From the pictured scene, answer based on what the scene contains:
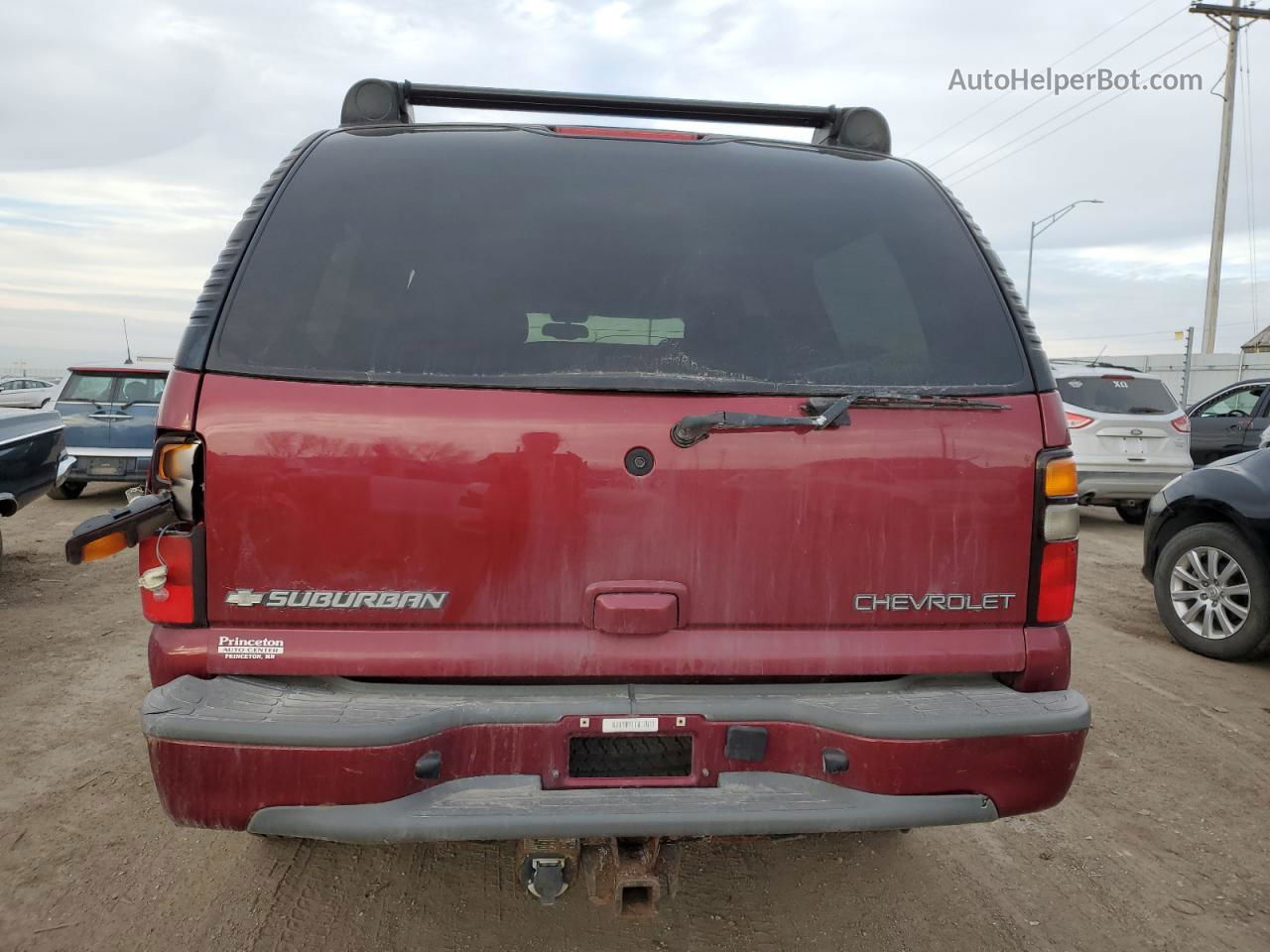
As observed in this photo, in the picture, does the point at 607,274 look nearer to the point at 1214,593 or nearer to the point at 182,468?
the point at 182,468

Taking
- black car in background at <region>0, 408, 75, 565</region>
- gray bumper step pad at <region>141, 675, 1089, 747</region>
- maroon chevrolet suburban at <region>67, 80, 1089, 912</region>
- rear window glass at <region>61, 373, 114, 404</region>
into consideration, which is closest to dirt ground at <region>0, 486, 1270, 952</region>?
maroon chevrolet suburban at <region>67, 80, 1089, 912</region>

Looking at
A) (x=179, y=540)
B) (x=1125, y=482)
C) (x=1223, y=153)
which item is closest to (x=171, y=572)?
(x=179, y=540)

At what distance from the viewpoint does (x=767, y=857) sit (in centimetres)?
310

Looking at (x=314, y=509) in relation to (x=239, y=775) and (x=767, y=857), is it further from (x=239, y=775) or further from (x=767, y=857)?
(x=767, y=857)

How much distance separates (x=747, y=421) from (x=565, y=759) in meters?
0.85

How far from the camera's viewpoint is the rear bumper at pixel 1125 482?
977 centimetres

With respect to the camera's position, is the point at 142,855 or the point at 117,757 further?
the point at 117,757

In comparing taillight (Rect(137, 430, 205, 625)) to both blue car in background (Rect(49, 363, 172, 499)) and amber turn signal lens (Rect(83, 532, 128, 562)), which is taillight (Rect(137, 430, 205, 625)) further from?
blue car in background (Rect(49, 363, 172, 499))

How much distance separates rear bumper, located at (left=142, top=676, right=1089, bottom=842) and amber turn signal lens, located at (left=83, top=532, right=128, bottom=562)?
1.08 ft

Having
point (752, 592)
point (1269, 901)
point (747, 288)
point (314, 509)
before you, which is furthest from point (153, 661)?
point (1269, 901)

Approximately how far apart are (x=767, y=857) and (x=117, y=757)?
2.70 m

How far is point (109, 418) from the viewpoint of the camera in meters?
11.2

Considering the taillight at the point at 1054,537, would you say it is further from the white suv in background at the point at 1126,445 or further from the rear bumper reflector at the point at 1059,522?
the white suv in background at the point at 1126,445

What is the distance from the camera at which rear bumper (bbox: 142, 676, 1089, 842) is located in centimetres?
194
